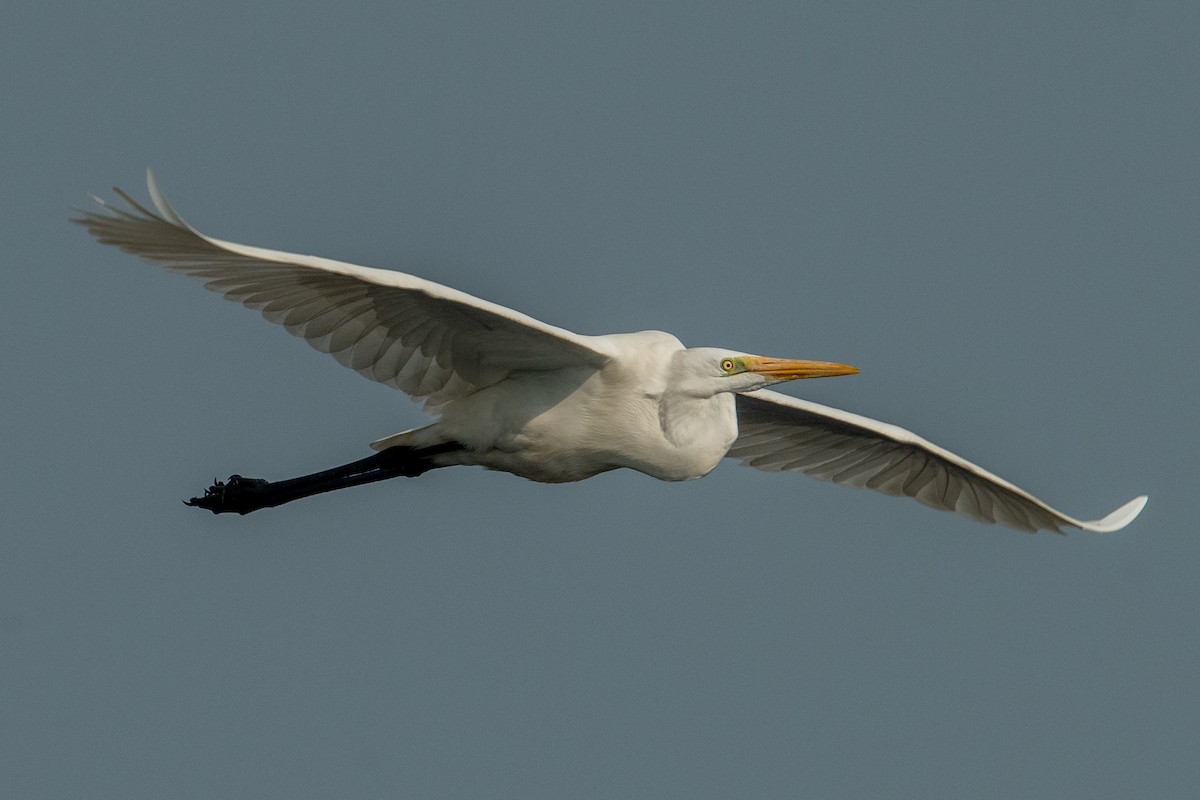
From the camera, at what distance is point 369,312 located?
10.2m

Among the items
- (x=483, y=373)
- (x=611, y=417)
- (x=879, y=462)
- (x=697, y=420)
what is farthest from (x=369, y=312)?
(x=879, y=462)

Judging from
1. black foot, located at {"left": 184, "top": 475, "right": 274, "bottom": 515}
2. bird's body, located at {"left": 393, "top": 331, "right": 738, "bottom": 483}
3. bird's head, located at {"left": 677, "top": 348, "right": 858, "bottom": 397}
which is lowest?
black foot, located at {"left": 184, "top": 475, "right": 274, "bottom": 515}

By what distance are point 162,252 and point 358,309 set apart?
1.21 metres

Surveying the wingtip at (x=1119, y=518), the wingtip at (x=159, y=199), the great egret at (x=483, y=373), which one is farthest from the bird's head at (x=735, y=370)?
the wingtip at (x=159, y=199)

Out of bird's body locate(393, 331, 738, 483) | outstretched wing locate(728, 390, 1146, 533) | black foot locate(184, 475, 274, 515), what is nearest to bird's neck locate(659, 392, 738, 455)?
bird's body locate(393, 331, 738, 483)

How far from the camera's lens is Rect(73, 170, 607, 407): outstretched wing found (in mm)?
9258

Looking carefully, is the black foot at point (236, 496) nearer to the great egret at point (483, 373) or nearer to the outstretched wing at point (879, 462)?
the great egret at point (483, 373)

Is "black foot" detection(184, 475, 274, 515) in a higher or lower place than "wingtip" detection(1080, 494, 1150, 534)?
lower

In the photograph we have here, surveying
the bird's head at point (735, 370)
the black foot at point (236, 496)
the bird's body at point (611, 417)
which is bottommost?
the black foot at point (236, 496)

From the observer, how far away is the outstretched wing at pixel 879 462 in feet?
40.1

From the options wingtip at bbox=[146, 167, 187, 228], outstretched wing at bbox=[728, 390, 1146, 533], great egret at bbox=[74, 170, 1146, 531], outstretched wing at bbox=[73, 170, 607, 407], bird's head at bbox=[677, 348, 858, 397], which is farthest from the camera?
outstretched wing at bbox=[728, 390, 1146, 533]

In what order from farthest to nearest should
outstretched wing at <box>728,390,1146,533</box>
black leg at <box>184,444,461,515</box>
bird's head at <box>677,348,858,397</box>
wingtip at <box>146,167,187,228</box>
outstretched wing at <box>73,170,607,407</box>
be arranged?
outstretched wing at <box>728,390,1146,533</box> → black leg at <box>184,444,461,515</box> → bird's head at <box>677,348,858,397</box> → outstretched wing at <box>73,170,607,407</box> → wingtip at <box>146,167,187,228</box>

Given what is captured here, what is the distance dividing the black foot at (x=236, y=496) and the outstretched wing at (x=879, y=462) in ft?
11.0

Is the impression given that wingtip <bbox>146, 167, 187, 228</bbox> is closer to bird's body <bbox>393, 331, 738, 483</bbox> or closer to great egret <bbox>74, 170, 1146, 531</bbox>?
great egret <bbox>74, 170, 1146, 531</bbox>
